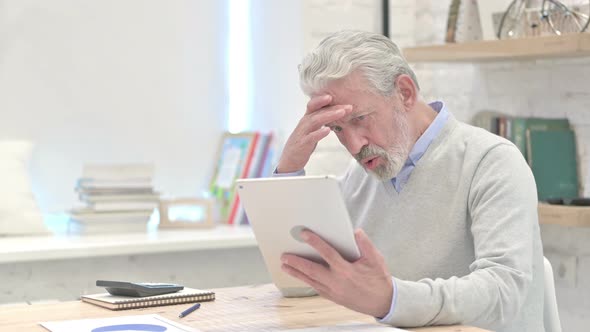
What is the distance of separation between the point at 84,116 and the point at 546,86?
67.2 inches

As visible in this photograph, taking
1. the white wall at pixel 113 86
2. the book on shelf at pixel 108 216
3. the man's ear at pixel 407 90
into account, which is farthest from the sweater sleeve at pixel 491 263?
the white wall at pixel 113 86

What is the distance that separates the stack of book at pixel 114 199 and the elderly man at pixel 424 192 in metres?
1.27

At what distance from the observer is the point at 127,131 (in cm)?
376

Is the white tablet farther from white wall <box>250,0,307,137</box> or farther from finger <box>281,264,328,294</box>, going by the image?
white wall <box>250,0,307,137</box>

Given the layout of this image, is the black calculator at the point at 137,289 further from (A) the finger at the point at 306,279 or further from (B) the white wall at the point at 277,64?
(B) the white wall at the point at 277,64

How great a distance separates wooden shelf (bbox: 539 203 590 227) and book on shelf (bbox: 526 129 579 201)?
234mm

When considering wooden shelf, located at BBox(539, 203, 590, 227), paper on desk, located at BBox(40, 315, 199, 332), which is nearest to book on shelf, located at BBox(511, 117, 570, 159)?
wooden shelf, located at BBox(539, 203, 590, 227)

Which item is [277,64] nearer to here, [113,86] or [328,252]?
[113,86]

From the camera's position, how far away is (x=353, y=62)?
2.12 m

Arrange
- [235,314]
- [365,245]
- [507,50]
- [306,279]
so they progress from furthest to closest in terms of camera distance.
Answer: [507,50] → [235,314] → [306,279] → [365,245]

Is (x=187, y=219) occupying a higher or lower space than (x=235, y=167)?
lower

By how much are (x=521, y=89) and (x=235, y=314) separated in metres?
1.89

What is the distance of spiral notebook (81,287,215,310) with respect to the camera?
2.00 meters

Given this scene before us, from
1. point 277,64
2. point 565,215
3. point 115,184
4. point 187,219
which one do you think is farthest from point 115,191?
point 565,215
